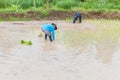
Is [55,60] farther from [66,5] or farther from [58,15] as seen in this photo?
[66,5]

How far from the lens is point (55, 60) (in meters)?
10.9

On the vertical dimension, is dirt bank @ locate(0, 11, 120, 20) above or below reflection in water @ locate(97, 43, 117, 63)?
below

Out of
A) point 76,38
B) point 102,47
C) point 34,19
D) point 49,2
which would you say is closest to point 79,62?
point 102,47

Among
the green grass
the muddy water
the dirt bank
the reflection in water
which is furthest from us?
the green grass

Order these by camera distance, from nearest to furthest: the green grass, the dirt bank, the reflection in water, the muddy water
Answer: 1. the muddy water
2. the reflection in water
3. the dirt bank
4. the green grass

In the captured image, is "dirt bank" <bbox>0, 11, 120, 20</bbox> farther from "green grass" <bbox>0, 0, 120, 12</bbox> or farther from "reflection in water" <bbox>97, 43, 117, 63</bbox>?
"reflection in water" <bbox>97, 43, 117, 63</bbox>

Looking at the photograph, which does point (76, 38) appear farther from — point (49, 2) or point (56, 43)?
point (49, 2)

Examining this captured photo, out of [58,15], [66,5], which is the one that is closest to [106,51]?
[58,15]

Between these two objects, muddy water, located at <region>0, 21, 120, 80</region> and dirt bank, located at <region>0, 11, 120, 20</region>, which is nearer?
muddy water, located at <region>0, 21, 120, 80</region>

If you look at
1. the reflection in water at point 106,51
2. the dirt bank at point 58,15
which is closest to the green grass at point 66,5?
the dirt bank at point 58,15

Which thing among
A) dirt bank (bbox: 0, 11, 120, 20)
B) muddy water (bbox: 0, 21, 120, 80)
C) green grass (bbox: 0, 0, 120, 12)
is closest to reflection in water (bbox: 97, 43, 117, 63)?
muddy water (bbox: 0, 21, 120, 80)

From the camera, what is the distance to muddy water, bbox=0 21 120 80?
30.2ft

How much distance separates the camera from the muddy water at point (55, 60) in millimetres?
9211

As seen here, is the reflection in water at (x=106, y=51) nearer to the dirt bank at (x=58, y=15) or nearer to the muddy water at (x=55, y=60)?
the muddy water at (x=55, y=60)
